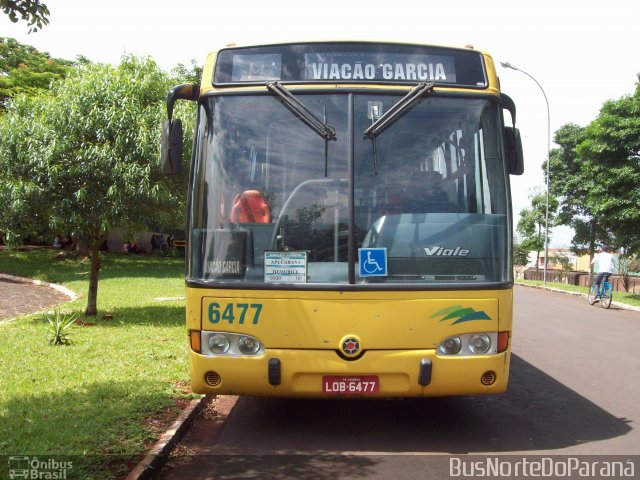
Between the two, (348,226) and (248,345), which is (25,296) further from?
(348,226)

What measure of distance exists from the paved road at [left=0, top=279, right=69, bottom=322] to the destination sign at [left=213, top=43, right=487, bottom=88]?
36.0 ft

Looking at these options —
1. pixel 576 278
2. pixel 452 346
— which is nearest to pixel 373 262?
pixel 452 346

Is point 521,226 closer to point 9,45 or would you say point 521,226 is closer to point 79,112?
point 9,45

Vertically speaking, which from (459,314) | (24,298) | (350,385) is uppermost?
(459,314)

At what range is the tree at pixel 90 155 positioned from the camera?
35.6 feet

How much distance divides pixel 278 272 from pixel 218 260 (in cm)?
47

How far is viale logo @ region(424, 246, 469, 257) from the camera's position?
5109 mm

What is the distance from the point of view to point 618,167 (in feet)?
66.3

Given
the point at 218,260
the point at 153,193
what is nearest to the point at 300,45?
the point at 218,260

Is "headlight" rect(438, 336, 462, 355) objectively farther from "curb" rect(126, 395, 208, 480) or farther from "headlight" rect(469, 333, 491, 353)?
"curb" rect(126, 395, 208, 480)

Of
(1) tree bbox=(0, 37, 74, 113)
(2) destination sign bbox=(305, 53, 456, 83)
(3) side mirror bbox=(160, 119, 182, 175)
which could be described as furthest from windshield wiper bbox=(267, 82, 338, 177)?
(1) tree bbox=(0, 37, 74, 113)

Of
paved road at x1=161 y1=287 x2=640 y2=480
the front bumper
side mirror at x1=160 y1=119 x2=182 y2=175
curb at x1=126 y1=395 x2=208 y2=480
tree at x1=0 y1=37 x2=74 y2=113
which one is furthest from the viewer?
tree at x1=0 y1=37 x2=74 y2=113

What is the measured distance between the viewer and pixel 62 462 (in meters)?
4.45

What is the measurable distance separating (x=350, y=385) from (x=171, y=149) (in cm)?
241
